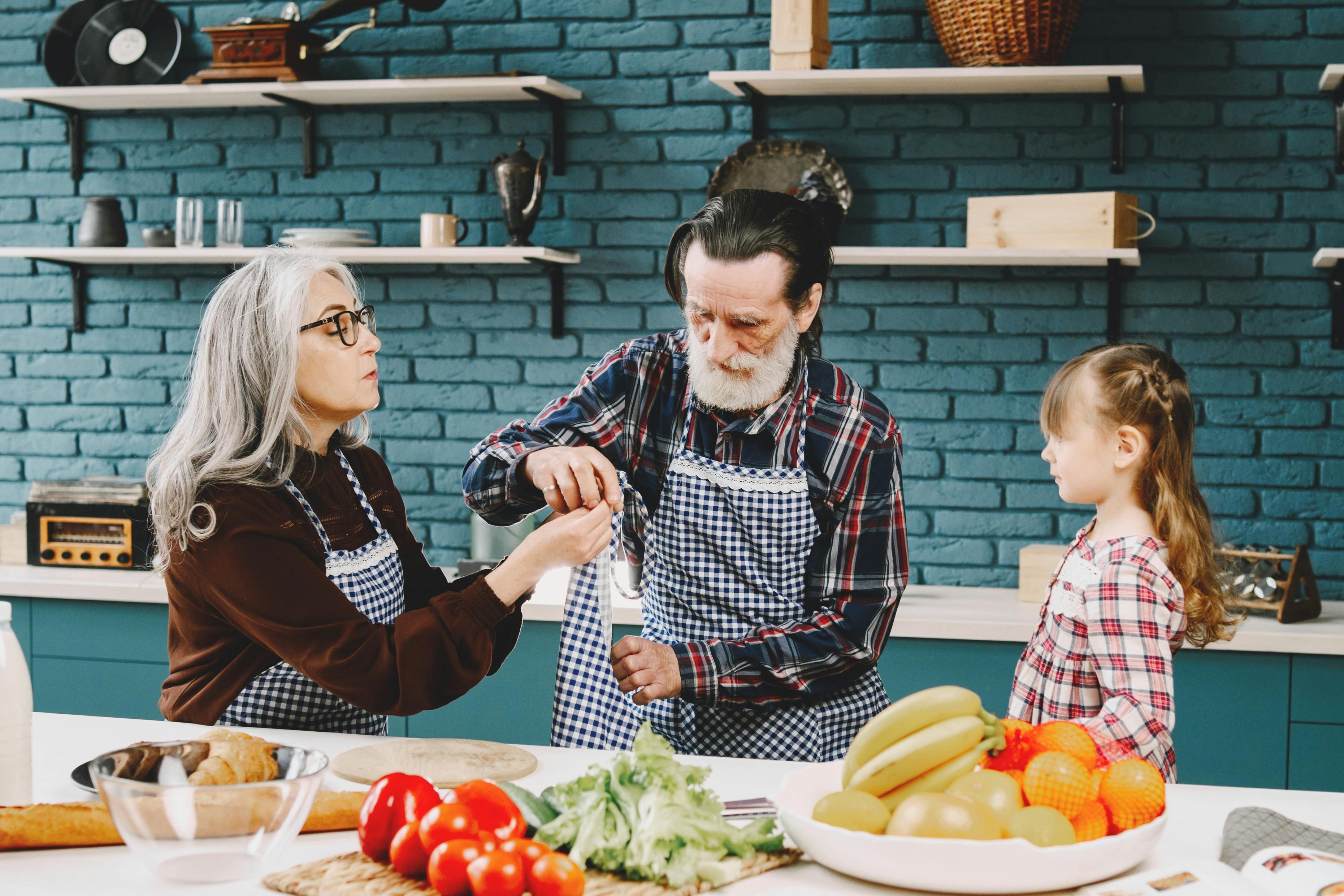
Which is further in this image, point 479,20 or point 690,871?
Result: point 479,20

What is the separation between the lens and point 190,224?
362 centimetres

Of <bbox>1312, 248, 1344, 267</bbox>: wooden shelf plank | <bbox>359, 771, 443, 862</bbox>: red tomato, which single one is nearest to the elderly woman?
<bbox>359, 771, 443, 862</bbox>: red tomato

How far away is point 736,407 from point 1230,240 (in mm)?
2001

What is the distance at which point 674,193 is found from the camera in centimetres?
359

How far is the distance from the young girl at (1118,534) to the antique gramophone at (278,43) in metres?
2.40

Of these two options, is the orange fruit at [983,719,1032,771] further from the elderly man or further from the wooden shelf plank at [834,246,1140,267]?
the wooden shelf plank at [834,246,1140,267]

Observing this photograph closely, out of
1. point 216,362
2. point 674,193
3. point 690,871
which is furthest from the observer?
point 674,193

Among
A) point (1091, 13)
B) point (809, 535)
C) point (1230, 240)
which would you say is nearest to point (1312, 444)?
point (1230, 240)

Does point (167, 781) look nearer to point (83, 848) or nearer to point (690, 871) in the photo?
point (83, 848)

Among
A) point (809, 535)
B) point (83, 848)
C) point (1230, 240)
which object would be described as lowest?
point (83, 848)

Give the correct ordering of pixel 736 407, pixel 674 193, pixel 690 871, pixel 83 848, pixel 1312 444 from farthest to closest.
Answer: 1. pixel 674 193
2. pixel 1312 444
3. pixel 736 407
4. pixel 83 848
5. pixel 690 871

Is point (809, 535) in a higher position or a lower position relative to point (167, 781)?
higher

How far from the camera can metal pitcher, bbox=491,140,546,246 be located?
338 centimetres

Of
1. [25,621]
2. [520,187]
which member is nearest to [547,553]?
[520,187]
